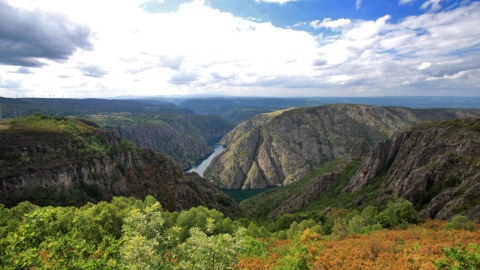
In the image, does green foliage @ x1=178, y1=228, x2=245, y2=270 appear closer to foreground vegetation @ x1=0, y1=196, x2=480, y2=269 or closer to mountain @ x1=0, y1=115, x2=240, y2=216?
foreground vegetation @ x1=0, y1=196, x2=480, y2=269

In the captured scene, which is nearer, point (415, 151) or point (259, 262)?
point (259, 262)

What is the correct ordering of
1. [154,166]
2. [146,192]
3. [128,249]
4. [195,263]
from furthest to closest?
[154,166], [146,192], [195,263], [128,249]

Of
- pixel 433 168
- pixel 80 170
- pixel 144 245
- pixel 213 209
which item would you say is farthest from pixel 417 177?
pixel 80 170

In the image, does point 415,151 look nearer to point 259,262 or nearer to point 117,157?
point 259,262

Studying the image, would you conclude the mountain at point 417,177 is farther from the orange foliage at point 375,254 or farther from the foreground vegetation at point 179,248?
the orange foliage at point 375,254

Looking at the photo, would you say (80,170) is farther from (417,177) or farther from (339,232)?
(417,177)

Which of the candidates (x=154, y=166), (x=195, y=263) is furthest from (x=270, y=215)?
(x=195, y=263)

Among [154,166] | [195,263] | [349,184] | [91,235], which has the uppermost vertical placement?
[195,263]
